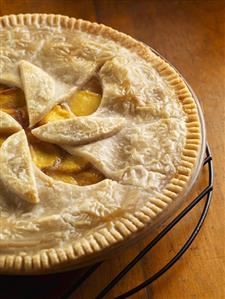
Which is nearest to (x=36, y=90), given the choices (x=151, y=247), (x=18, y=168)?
(x=18, y=168)

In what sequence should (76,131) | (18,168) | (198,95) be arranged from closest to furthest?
(18,168)
(76,131)
(198,95)

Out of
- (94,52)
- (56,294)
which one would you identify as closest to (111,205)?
(56,294)

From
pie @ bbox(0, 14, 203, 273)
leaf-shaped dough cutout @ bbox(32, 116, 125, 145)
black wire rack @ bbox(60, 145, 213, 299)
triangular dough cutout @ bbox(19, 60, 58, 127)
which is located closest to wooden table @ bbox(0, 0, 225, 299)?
black wire rack @ bbox(60, 145, 213, 299)

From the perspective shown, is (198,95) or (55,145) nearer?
(55,145)

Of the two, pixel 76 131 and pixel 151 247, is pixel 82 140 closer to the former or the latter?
pixel 76 131

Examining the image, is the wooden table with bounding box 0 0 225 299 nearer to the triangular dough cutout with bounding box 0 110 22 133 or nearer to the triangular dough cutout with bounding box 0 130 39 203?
the triangular dough cutout with bounding box 0 130 39 203

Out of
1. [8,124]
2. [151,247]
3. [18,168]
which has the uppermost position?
[8,124]

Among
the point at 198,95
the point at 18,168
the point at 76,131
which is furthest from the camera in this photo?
the point at 198,95

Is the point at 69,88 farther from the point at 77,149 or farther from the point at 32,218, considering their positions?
the point at 32,218
